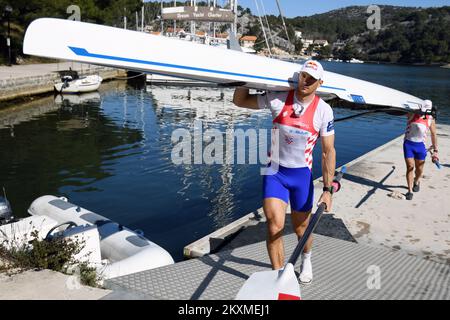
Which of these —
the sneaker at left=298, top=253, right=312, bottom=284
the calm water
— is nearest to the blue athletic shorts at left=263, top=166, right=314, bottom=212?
the sneaker at left=298, top=253, right=312, bottom=284

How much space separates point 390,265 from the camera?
579cm

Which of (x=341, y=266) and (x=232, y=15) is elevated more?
(x=232, y=15)

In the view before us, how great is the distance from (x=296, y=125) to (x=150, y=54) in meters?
1.74

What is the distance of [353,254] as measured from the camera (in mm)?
6121

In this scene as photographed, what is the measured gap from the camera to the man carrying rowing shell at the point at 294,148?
4.40 m

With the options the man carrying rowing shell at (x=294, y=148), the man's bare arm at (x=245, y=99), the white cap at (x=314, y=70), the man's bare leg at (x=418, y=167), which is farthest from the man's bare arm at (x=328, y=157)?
the man's bare leg at (x=418, y=167)

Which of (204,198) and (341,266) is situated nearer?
(341,266)

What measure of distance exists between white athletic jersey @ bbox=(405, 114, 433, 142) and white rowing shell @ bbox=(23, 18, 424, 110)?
15.2ft

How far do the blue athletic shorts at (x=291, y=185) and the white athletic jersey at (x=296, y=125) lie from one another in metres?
0.08

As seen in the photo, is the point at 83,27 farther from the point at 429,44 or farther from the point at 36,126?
the point at 429,44

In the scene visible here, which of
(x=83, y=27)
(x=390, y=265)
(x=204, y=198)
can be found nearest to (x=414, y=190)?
(x=390, y=265)

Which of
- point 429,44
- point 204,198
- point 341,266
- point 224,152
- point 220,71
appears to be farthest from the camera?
point 429,44

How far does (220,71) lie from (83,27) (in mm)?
1515

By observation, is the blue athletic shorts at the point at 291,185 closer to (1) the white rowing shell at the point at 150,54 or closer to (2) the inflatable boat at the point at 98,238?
(1) the white rowing shell at the point at 150,54
